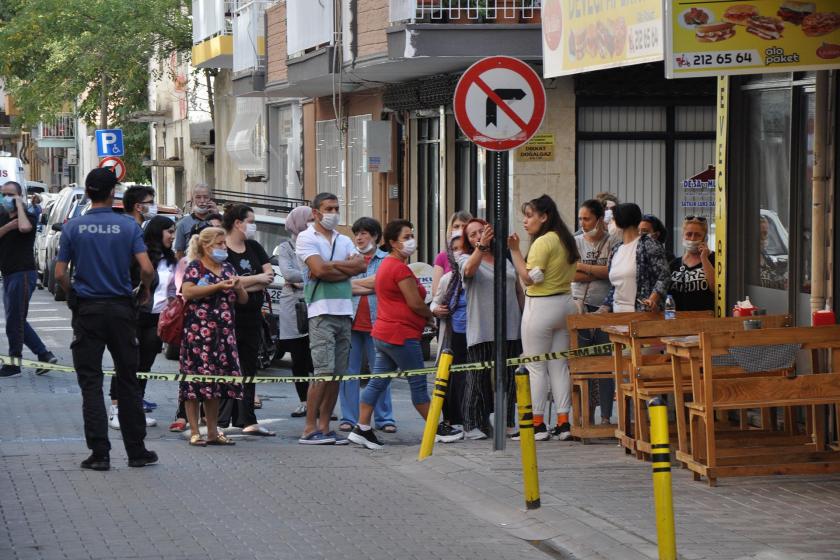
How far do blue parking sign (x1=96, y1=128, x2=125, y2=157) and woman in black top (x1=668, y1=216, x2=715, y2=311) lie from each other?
29178mm

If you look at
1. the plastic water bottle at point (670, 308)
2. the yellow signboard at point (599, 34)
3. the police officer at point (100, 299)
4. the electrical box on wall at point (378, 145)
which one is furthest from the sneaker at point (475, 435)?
the electrical box on wall at point (378, 145)

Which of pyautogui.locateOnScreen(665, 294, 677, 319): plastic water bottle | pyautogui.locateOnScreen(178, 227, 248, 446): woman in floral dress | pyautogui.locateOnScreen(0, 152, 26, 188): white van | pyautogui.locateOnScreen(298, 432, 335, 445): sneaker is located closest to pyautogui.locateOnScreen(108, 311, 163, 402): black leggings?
pyautogui.locateOnScreen(178, 227, 248, 446): woman in floral dress

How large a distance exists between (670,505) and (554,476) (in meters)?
3.31

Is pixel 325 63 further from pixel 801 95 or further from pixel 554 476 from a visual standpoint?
pixel 554 476

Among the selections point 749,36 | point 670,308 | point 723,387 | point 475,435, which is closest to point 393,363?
point 475,435

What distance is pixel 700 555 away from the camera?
8.13 meters

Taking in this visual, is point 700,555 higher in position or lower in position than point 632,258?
lower

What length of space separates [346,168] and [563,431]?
62.2 ft

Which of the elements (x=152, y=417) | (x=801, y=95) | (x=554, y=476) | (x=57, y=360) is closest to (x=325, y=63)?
(x=57, y=360)

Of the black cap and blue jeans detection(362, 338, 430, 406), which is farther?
blue jeans detection(362, 338, 430, 406)

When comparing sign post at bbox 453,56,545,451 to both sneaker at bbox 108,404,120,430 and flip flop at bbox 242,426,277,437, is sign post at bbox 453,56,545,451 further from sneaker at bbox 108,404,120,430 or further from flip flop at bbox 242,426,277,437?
sneaker at bbox 108,404,120,430

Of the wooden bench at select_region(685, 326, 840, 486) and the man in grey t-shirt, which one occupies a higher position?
the man in grey t-shirt

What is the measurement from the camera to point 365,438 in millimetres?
12602

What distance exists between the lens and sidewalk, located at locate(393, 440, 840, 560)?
8.45 m
